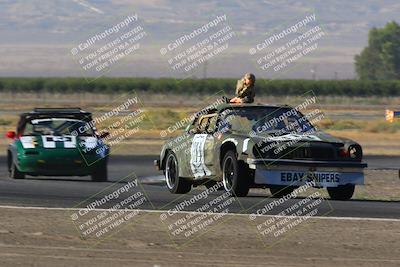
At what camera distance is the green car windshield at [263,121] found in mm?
18391

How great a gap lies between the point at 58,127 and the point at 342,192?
7.44m

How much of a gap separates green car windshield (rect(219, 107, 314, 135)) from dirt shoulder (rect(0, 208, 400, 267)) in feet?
11.8

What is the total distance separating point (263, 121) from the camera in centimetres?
1856

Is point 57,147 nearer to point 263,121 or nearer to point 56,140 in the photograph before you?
point 56,140

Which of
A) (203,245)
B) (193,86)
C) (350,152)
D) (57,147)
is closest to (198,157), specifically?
(350,152)

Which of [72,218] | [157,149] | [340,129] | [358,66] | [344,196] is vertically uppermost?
[72,218]

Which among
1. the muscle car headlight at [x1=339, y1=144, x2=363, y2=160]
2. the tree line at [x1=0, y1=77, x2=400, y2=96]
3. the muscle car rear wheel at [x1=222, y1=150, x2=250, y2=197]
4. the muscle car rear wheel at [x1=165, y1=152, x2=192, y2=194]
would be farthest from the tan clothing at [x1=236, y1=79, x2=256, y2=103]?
the tree line at [x1=0, y1=77, x2=400, y2=96]

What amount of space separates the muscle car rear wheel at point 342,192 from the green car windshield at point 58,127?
6.53m

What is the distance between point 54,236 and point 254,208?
13.7ft

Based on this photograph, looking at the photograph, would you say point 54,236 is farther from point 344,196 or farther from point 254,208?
point 344,196

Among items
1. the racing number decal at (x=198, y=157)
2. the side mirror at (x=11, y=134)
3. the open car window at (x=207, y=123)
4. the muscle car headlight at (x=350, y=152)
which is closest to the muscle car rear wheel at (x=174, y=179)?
the racing number decal at (x=198, y=157)

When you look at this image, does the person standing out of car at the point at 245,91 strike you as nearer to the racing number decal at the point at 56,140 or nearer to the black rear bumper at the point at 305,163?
the black rear bumper at the point at 305,163

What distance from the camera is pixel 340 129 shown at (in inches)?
2393

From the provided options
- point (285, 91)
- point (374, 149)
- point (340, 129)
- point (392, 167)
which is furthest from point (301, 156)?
point (285, 91)
